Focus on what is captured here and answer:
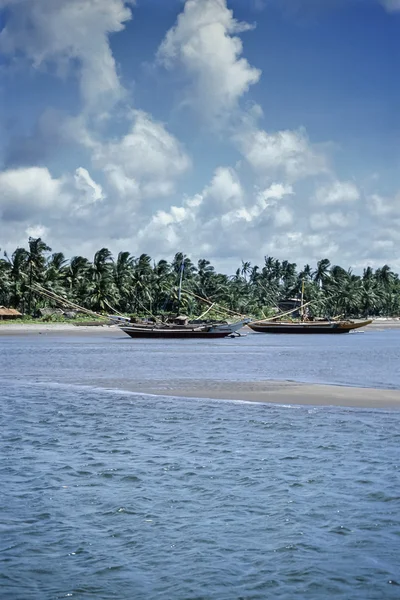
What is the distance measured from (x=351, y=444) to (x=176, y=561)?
8149 mm

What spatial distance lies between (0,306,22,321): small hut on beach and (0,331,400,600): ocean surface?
3510 inches

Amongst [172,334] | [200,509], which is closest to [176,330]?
[172,334]

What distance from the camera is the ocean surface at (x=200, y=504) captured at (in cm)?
859

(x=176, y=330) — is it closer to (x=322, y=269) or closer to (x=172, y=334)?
(x=172, y=334)

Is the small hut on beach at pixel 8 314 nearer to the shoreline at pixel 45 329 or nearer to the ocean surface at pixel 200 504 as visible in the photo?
the shoreline at pixel 45 329

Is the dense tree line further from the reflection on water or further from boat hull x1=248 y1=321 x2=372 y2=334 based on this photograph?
the reflection on water

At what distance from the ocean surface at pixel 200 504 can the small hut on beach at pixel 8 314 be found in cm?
8915

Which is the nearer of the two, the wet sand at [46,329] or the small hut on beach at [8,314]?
the wet sand at [46,329]

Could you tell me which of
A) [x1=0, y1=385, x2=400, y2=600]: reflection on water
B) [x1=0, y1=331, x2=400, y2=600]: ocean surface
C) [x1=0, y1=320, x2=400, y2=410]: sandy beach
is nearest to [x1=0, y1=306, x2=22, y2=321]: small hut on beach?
[x1=0, y1=320, x2=400, y2=410]: sandy beach

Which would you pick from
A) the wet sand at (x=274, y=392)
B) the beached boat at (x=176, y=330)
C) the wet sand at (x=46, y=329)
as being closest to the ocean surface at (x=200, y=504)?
the wet sand at (x=274, y=392)

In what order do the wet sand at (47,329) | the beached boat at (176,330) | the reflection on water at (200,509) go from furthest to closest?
the wet sand at (47,329) → the beached boat at (176,330) → the reflection on water at (200,509)

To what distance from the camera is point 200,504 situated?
38.4ft

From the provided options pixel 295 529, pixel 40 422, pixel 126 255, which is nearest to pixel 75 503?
pixel 295 529

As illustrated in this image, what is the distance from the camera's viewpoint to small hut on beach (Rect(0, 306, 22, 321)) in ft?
356
